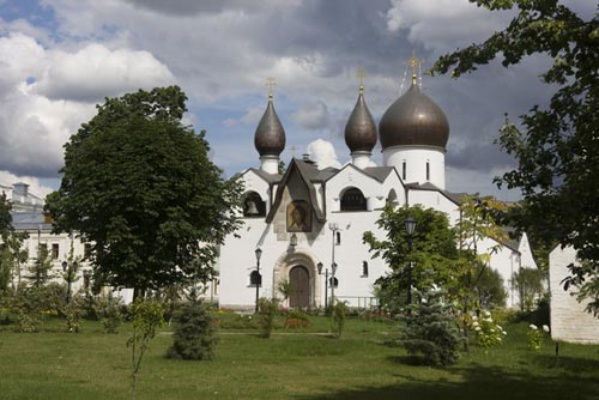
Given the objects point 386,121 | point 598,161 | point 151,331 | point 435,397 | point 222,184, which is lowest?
point 435,397

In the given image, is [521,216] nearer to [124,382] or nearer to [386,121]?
[124,382]

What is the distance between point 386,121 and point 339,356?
111ft

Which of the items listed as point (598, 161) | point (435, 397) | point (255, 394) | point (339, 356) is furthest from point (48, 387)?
point (598, 161)

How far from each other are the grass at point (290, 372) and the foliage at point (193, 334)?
1.09ft

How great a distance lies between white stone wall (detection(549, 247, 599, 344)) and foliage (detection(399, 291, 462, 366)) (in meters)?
6.20

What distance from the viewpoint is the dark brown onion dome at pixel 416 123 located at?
49625mm

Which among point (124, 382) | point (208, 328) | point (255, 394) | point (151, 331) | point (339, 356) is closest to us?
point (151, 331)

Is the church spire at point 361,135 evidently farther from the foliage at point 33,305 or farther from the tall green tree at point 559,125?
the tall green tree at point 559,125

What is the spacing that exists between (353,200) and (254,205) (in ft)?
23.7

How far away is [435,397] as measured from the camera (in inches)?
484

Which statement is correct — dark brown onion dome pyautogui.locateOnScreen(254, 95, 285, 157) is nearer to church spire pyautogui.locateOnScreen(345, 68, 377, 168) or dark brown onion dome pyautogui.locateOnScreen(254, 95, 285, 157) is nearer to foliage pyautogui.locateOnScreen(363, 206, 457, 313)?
church spire pyautogui.locateOnScreen(345, 68, 377, 168)

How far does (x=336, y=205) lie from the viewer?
4669 centimetres

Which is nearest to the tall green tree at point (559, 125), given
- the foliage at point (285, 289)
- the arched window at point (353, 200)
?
the foliage at point (285, 289)

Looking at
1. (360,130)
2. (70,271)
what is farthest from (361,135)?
(70,271)
